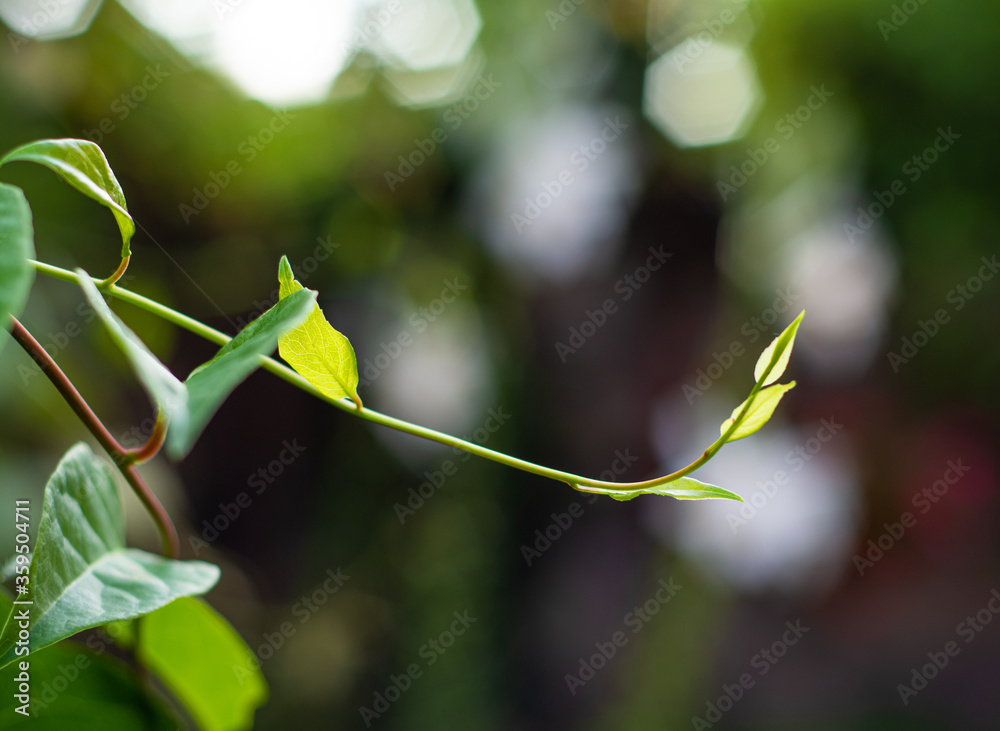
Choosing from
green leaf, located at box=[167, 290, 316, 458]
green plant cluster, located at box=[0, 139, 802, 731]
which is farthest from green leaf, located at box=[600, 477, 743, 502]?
green leaf, located at box=[167, 290, 316, 458]

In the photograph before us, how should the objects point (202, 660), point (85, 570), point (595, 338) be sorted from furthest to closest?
1. point (595, 338)
2. point (202, 660)
3. point (85, 570)

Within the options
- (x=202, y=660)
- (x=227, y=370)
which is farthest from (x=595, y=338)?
(x=227, y=370)

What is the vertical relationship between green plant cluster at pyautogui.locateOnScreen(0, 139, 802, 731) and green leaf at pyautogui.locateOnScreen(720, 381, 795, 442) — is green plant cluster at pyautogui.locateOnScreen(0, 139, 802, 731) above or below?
below

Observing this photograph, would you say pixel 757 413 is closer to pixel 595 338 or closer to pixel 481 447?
pixel 481 447

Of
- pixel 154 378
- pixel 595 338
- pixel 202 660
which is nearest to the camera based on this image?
pixel 154 378

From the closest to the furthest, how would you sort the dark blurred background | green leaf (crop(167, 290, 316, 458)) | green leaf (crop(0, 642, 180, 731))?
green leaf (crop(167, 290, 316, 458))
green leaf (crop(0, 642, 180, 731))
the dark blurred background

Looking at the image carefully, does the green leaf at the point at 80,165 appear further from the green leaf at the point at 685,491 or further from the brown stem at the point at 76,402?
the green leaf at the point at 685,491

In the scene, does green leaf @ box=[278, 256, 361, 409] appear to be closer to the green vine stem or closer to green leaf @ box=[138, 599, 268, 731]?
the green vine stem
